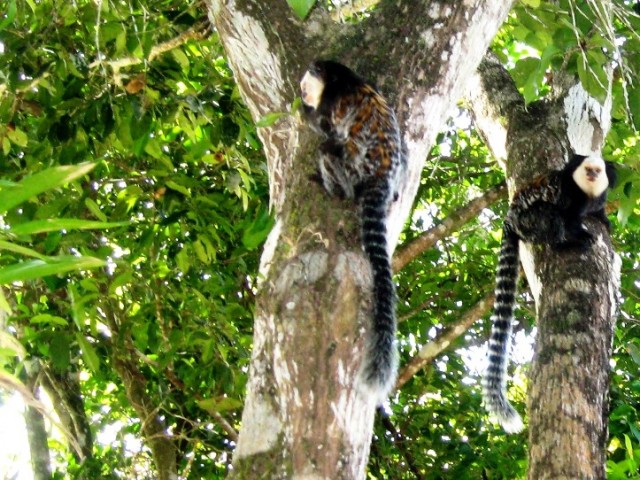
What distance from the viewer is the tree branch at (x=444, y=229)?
3080 millimetres

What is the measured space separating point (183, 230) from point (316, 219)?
1.48 metres

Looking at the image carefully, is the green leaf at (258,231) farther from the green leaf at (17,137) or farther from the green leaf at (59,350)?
the green leaf at (17,137)

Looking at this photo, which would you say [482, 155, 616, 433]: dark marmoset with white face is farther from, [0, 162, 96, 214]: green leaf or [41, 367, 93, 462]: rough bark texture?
[0, 162, 96, 214]: green leaf

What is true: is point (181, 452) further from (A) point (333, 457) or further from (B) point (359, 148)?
(A) point (333, 457)

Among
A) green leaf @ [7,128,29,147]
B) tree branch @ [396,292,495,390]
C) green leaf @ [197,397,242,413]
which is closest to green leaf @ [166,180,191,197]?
green leaf @ [7,128,29,147]

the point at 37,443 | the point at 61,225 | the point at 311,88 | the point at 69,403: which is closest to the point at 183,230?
the point at 311,88

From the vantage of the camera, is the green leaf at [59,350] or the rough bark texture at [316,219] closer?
the rough bark texture at [316,219]

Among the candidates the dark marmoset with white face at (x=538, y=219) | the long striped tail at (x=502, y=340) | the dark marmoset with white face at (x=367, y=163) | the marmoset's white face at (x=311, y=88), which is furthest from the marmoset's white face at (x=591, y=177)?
the marmoset's white face at (x=311, y=88)

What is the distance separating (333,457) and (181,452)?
3044 mm

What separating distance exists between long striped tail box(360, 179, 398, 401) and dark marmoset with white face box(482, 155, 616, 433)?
4.59 ft

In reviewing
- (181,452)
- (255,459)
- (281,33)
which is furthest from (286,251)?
(181,452)

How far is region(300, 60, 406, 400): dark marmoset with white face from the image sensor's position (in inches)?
76.7

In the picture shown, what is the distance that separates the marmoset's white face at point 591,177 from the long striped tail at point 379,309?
163cm

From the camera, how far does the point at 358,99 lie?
2.84 metres
